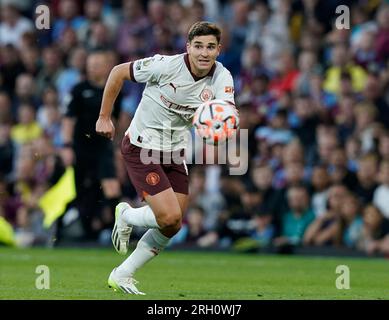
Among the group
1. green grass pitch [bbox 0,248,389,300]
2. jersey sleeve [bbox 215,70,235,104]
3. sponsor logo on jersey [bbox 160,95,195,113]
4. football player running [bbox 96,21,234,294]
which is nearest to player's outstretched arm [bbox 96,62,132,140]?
football player running [bbox 96,21,234,294]

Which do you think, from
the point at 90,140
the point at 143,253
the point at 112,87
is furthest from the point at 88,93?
the point at 143,253

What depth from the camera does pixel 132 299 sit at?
911 centimetres

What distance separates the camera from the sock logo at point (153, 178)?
9781 millimetres

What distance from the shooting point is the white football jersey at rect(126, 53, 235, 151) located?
32.2 feet

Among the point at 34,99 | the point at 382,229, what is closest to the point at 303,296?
the point at 382,229

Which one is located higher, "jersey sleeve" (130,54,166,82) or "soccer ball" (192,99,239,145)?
"jersey sleeve" (130,54,166,82)

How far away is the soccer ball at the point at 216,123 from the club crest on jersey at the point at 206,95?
663 millimetres

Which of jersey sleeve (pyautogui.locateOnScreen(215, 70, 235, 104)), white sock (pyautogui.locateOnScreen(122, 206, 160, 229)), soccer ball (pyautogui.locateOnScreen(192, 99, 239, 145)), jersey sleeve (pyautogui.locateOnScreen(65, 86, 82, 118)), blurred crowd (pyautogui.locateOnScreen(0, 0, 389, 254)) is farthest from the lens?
blurred crowd (pyautogui.locateOnScreen(0, 0, 389, 254))

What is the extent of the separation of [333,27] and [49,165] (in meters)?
4.92

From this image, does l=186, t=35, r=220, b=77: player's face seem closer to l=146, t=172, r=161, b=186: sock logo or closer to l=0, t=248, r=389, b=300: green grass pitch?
l=146, t=172, r=161, b=186: sock logo

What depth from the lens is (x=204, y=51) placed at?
9617 mm

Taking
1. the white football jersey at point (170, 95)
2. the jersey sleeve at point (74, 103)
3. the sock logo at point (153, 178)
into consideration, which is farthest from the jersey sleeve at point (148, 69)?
the jersey sleeve at point (74, 103)

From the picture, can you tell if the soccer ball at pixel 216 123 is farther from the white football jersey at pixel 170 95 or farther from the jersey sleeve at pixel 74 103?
the jersey sleeve at pixel 74 103

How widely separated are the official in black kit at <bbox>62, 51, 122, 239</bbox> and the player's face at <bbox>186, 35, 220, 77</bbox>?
4604 mm
